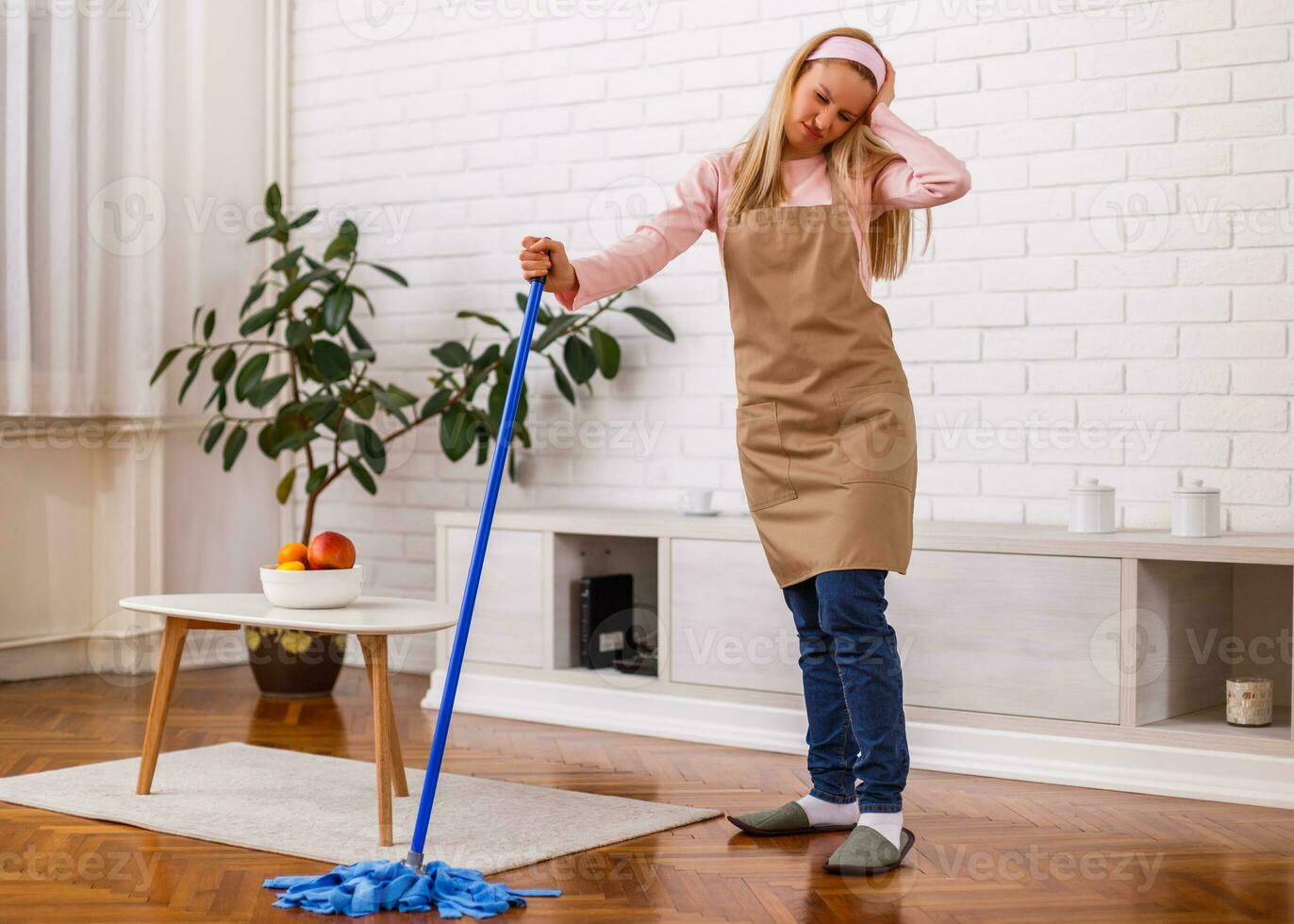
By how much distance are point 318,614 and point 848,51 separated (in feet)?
4.53

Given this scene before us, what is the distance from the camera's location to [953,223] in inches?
149

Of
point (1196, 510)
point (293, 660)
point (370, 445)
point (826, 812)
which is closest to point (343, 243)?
point (370, 445)

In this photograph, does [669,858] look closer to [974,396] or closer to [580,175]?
[974,396]

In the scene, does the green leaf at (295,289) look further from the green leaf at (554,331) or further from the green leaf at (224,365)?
the green leaf at (554,331)

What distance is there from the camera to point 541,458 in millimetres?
4547

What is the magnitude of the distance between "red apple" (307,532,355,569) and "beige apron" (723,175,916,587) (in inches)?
33.4

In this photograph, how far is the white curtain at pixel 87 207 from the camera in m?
4.25

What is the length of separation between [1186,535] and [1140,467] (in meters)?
0.37

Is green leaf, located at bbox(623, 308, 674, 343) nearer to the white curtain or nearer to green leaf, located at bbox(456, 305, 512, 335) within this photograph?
green leaf, located at bbox(456, 305, 512, 335)

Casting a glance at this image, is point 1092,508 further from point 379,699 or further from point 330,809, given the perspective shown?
point 330,809

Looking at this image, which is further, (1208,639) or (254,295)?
(254,295)

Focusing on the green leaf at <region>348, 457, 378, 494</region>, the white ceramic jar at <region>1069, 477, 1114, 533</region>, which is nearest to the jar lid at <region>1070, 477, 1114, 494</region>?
the white ceramic jar at <region>1069, 477, 1114, 533</region>

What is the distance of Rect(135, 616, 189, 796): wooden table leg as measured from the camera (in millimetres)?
2955

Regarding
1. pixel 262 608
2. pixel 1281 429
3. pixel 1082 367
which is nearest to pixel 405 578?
pixel 262 608
